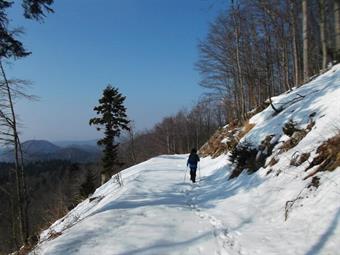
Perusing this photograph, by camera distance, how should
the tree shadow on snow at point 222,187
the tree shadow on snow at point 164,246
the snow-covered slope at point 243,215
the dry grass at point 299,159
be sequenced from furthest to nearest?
the tree shadow on snow at point 222,187, the dry grass at point 299,159, the tree shadow on snow at point 164,246, the snow-covered slope at point 243,215

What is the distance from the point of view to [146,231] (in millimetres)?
8625

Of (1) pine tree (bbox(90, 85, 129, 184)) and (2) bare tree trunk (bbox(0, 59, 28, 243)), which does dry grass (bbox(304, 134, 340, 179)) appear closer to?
(2) bare tree trunk (bbox(0, 59, 28, 243))

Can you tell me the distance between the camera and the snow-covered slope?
23.5ft

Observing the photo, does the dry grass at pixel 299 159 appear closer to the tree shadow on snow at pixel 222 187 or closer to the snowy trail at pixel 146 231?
the tree shadow on snow at pixel 222 187

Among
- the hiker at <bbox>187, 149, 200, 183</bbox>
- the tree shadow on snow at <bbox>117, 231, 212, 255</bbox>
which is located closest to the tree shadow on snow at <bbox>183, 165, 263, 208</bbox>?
the hiker at <bbox>187, 149, 200, 183</bbox>

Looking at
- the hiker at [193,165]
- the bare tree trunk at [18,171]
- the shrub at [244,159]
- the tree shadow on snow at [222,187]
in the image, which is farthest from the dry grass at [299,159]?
the bare tree trunk at [18,171]

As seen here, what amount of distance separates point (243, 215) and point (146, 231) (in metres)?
2.48

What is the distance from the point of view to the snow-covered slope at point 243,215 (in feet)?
23.5

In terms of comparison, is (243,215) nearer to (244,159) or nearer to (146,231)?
(146,231)

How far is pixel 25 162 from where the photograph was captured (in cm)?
1983

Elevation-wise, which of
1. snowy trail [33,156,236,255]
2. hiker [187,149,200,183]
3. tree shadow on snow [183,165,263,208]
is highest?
hiker [187,149,200,183]

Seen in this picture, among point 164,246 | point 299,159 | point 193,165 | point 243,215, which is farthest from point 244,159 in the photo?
point 164,246

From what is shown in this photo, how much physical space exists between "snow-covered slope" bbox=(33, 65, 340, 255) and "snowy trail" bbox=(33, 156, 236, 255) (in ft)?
0.06

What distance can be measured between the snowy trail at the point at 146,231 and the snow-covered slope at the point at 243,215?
0.06 ft
